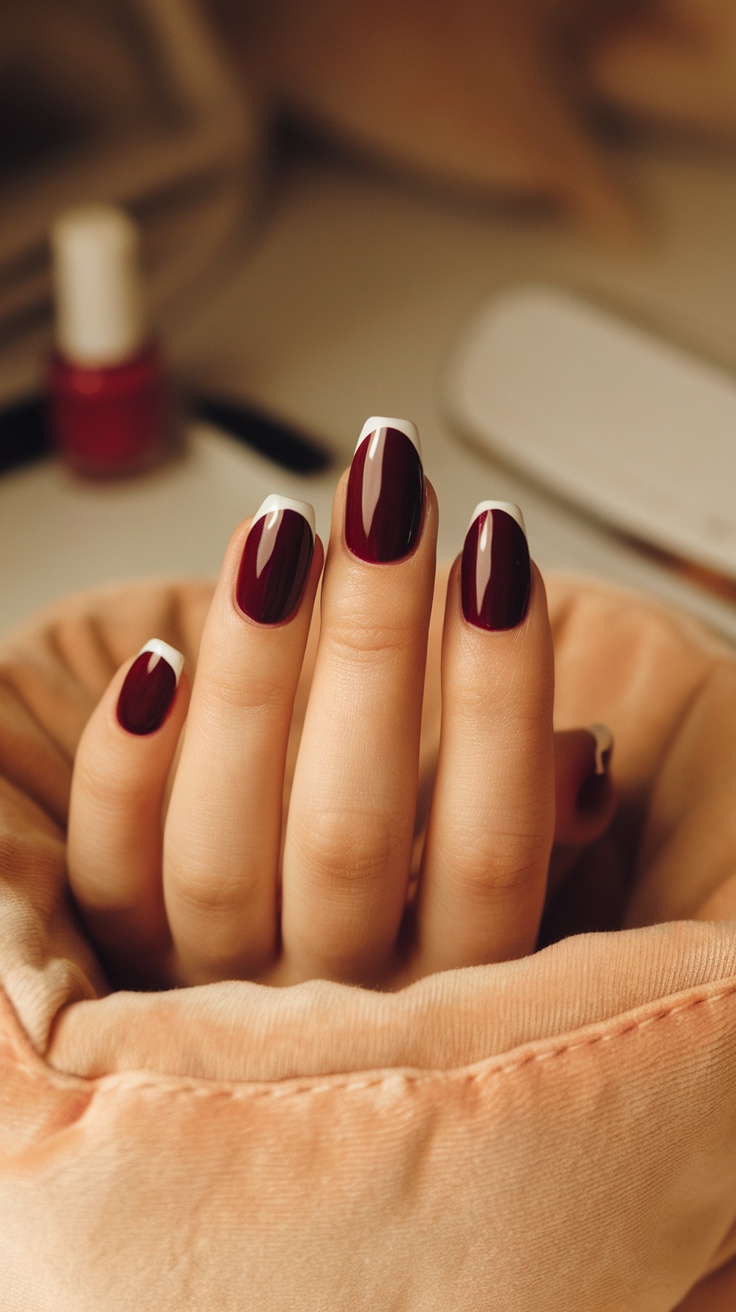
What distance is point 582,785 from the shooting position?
1.00 ft

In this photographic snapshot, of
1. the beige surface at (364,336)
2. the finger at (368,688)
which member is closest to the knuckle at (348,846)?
the finger at (368,688)

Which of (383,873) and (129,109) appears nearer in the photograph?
(383,873)

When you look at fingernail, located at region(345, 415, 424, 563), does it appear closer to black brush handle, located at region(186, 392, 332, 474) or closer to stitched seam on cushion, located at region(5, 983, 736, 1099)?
stitched seam on cushion, located at region(5, 983, 736, 1099)

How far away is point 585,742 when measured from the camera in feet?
0.99

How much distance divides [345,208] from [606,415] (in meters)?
0.33

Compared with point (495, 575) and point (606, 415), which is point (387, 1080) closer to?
point (495, 575)

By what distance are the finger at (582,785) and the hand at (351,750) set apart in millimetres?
39

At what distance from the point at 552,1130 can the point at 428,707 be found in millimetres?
164

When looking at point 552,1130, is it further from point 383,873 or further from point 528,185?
point 528,185

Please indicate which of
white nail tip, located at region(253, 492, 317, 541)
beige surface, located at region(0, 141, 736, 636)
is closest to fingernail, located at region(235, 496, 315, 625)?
white nail tip, located at region(253, 492, 317, 541)

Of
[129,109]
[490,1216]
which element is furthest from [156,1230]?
[129,109]

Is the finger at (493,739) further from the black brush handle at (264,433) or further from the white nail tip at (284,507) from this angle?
the black brush handle at (264,433)

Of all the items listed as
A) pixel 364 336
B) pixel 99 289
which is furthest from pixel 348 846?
pixel 364 336

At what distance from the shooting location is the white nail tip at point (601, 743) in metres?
0.30
